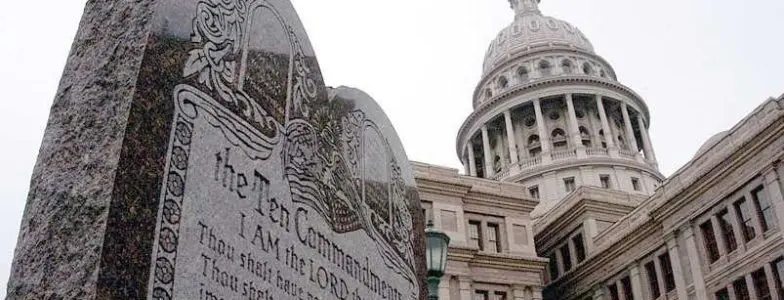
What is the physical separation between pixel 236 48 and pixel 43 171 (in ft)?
4.22

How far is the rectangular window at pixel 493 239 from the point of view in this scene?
40588 mm

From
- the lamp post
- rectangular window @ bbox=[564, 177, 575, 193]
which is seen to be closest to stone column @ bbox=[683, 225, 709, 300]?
the lamp post

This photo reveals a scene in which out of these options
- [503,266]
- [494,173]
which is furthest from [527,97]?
[503,266]

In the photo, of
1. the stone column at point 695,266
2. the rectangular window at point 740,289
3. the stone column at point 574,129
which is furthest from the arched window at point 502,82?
the rectangular window at point 740,289

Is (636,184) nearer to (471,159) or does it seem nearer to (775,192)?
(471,159)

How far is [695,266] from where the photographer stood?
113 feet

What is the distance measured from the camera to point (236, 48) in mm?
4520

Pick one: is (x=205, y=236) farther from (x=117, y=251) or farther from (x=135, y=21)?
(x=135, y=21)

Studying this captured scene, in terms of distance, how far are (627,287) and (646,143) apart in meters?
35.6

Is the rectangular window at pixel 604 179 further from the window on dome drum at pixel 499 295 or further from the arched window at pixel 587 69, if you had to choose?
the window on dome drum at pixel 499 295

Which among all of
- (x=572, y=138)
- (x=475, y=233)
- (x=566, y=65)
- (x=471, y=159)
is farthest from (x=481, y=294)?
(x=566, y=65)

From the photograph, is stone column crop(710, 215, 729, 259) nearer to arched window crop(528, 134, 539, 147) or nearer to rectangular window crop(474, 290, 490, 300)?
rectangular window crop(474, 290, 490, 300)

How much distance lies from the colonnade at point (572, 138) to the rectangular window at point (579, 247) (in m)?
21.8

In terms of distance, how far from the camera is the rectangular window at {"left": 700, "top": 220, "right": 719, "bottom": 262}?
33.8 metres
